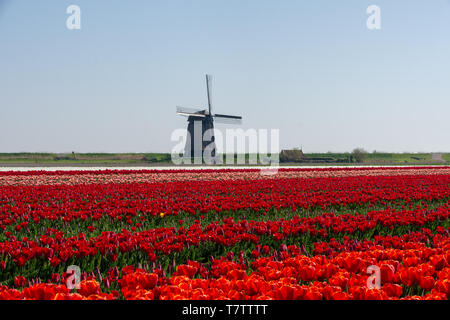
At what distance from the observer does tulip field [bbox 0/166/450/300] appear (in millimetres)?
2770

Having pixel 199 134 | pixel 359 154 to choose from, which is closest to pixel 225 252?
pixel 199 134

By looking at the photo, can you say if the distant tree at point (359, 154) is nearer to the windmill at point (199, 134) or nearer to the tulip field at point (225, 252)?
the windmill at point (199, 134)

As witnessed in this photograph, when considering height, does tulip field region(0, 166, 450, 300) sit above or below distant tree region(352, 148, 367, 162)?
below

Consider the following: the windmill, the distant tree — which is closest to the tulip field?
the windmill

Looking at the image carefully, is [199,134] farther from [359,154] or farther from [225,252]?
[225,252]

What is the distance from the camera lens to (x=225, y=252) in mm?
5258

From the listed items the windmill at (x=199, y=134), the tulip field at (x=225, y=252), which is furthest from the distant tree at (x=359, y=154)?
the tulip field at (x=225, y=252)

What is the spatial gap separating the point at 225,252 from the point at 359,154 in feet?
196

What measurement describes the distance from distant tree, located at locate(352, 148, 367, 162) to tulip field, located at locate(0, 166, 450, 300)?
2031 inches

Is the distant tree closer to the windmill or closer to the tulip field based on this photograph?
the windmill

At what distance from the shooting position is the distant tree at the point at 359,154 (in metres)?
60.9
